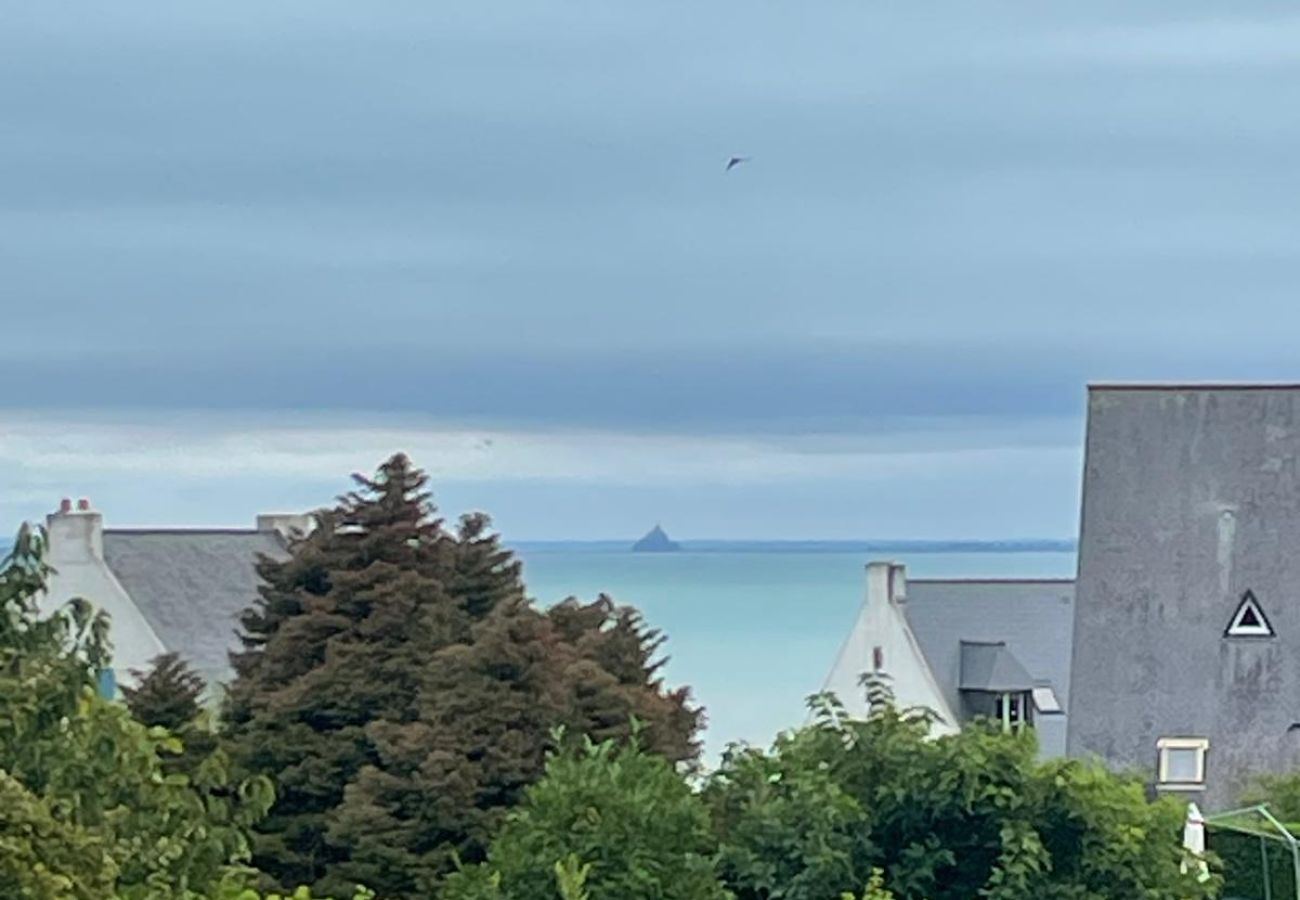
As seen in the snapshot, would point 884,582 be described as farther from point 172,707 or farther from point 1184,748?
point 172,707

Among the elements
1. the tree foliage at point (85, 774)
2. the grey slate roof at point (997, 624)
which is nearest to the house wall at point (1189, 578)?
the grey slate roof at point (997, 624)

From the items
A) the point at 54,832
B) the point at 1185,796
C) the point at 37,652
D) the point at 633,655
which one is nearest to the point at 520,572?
the point at 633,655

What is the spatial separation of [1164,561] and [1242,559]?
41.2 inches

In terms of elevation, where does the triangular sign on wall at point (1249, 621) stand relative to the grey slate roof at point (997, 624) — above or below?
below

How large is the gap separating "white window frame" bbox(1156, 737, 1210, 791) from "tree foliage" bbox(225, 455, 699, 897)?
8.79 meters

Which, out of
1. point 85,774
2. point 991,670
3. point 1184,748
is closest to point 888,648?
point 991,670

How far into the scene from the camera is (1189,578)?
3531 cm

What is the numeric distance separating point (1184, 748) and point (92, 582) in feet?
60.5

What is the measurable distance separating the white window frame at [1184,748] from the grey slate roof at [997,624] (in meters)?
8.23

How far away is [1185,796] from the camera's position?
34250 millimetres

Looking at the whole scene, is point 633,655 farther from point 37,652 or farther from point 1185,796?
point 37,652

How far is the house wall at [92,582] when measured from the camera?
141ft

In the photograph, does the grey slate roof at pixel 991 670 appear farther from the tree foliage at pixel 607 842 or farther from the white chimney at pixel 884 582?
the tree foliage at pixel 607 842

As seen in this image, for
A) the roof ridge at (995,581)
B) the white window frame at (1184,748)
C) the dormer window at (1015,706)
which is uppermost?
the roof ridge at (995,581)
